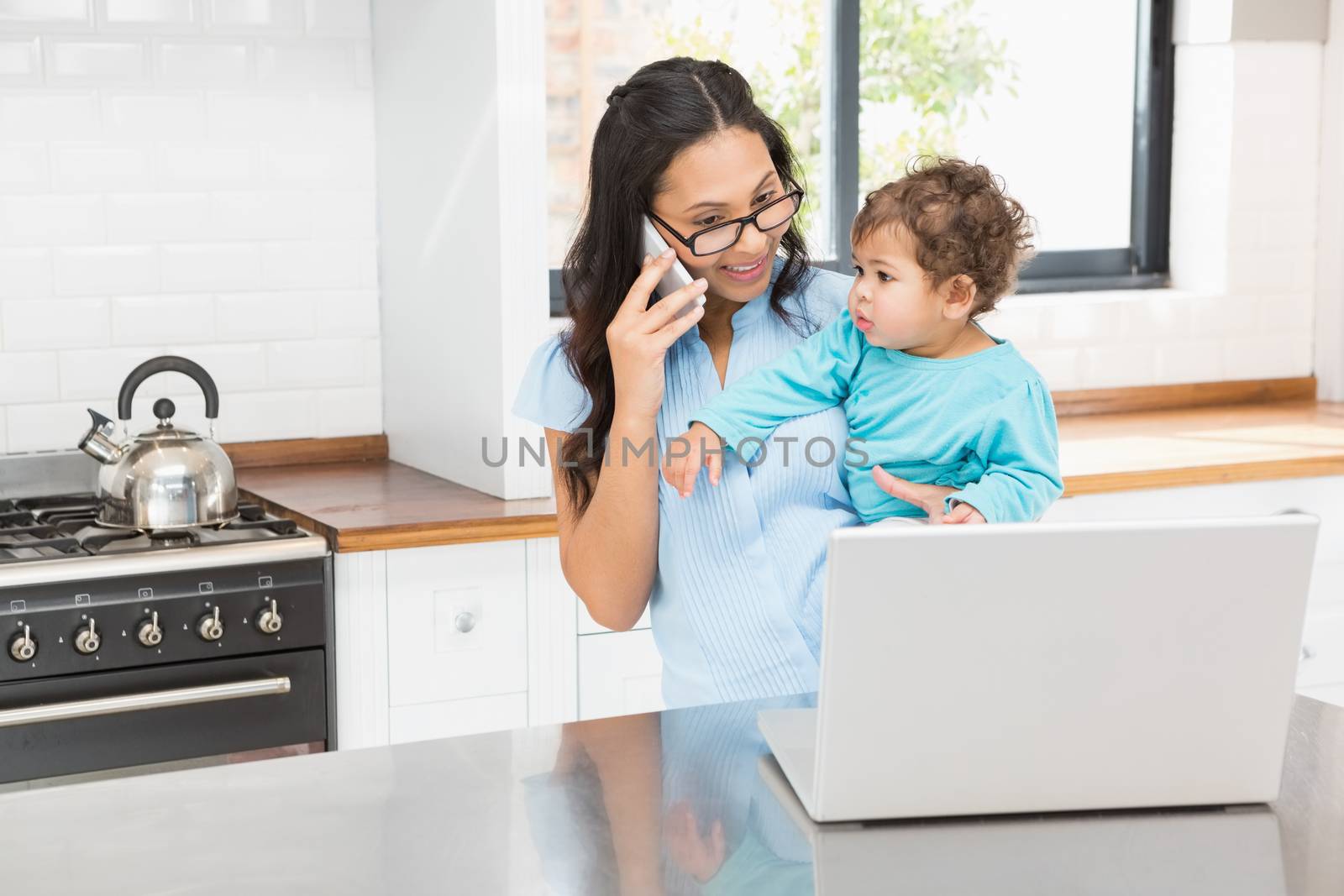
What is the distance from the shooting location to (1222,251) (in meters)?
3.76

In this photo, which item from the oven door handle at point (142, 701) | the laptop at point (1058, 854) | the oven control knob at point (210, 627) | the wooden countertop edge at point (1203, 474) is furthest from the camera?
the wooden countertop edge at point (1203, 474)

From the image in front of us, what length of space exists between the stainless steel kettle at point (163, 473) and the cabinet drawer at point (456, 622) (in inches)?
12.8

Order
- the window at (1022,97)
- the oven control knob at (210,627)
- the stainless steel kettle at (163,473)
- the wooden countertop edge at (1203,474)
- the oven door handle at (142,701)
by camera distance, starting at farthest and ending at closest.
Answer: the window at (1022,97)
the wooden countertop edge at (1203,474)
the stainless steel kettle at (163,473)
the oven control knob at (210,627)
the oven door handle at (142,701)

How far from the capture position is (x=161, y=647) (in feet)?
7.67

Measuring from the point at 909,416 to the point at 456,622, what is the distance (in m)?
1.07

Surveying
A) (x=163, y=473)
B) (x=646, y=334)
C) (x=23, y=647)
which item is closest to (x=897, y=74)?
(x=163, y=473)

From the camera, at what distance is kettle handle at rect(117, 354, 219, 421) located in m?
2.51

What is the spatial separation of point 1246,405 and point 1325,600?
807 mm

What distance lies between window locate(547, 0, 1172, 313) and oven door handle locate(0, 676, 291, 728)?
66.4 inches

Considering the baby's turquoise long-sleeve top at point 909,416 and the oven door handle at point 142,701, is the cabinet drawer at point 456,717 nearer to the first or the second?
the oven door handle at point 142,701

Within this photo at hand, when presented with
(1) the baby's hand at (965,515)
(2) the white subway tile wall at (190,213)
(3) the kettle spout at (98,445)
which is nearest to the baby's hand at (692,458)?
(1) the baby's hand at (965,515)

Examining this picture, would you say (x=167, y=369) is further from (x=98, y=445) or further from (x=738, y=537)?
(x=738, y=537)

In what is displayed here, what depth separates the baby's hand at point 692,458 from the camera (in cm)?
167

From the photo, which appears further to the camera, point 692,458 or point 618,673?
point 618,673
